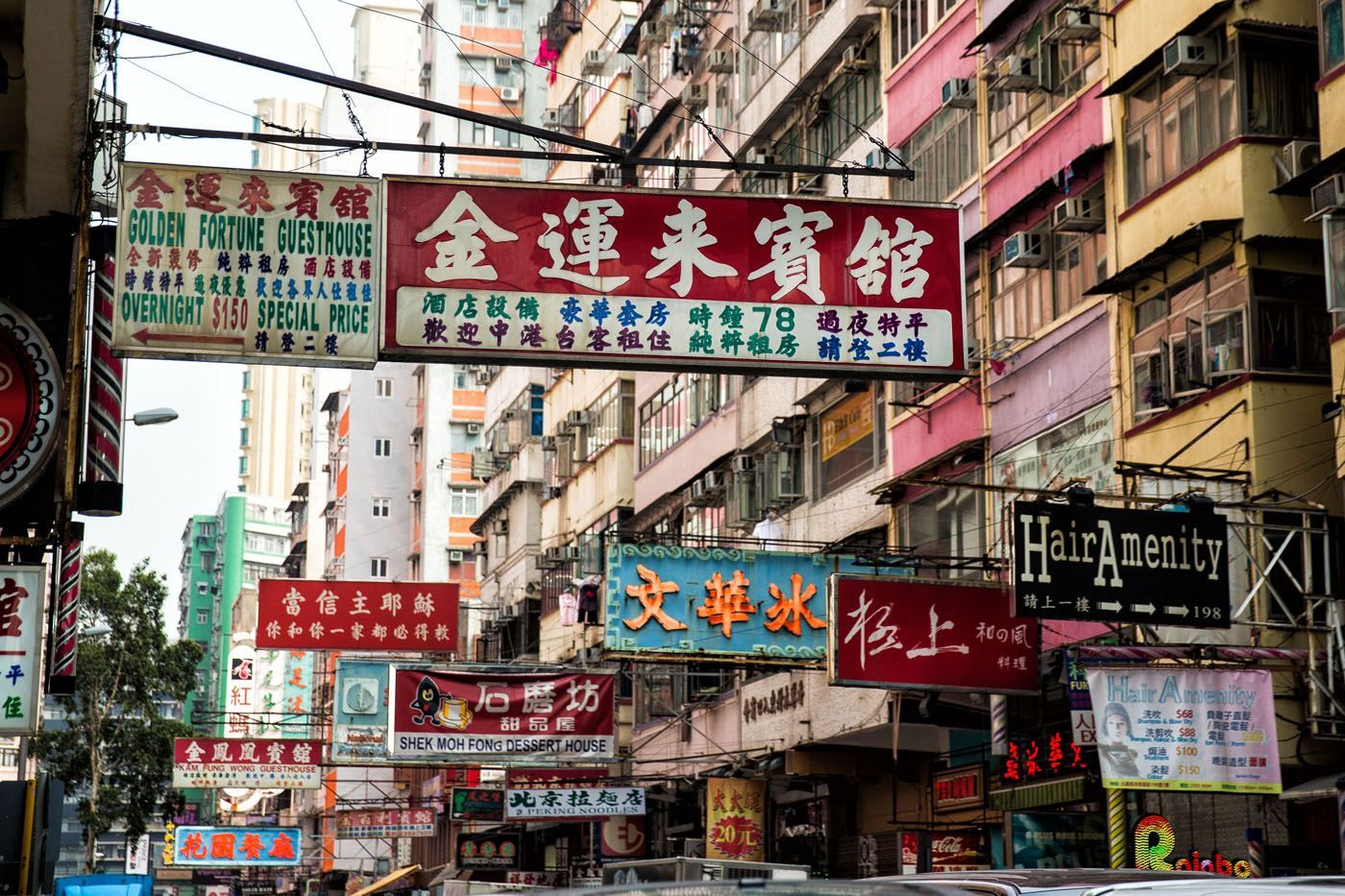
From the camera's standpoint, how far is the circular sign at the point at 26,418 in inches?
442

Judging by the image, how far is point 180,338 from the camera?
10.4 metres

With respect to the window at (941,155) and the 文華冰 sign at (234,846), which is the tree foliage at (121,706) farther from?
the window at (941,155)

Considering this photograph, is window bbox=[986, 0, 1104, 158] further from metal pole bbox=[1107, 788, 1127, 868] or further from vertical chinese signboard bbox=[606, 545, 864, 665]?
metal pole bbox=[1107, 788, 1127, 868]

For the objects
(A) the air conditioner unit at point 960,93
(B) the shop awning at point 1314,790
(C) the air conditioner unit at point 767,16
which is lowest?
(B) the shop awning at point 1314,790

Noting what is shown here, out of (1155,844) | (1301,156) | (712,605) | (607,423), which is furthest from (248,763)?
(1301,156)

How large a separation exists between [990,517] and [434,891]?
2945 centimetres

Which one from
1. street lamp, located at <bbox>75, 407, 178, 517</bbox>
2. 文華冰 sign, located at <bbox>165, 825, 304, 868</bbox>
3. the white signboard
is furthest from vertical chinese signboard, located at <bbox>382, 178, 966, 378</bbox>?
文華冰 sign, located at <bbox>165, 825, 304, 868</bbox>

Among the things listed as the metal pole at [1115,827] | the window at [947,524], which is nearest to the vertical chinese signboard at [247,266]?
the metal pole at [1115,827]

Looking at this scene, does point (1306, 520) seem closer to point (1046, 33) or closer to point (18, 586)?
point (1046, 33)

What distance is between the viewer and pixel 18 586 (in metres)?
10.5

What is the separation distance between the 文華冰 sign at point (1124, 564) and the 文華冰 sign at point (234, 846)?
4419 cm

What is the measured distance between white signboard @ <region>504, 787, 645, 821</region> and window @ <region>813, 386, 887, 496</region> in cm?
577

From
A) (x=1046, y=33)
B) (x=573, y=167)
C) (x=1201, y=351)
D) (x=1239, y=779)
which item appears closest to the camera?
(x=1239, y=779)

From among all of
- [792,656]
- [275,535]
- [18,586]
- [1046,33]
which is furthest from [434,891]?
[275,535]
